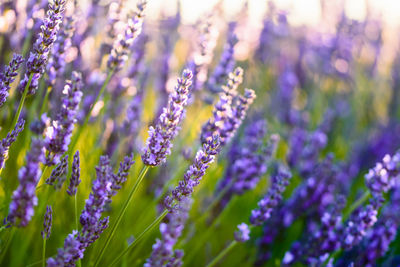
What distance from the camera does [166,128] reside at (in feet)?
4.39

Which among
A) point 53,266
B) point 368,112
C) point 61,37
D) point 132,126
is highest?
point 368,112

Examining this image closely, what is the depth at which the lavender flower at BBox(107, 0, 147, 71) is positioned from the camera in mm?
1667

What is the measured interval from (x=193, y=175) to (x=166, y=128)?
0.58 feet

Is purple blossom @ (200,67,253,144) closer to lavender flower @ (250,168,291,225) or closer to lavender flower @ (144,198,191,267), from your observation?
lavender flower @ (250,168,291,225)

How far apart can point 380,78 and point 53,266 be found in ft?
22.8

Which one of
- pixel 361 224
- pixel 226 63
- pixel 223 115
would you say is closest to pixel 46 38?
pixel 223 115

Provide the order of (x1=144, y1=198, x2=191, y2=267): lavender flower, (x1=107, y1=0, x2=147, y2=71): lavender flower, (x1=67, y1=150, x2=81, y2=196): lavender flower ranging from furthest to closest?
1. (x1=107, y1=0, x2=147, y2=71): lavender flower
2. (x1=67, y1=150, x2=81, y2=196): lavender flower
3. (x1=144, y1=198, x2=191, y2=267): lavender flower

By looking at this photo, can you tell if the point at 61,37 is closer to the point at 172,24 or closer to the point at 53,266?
the point at 53,266

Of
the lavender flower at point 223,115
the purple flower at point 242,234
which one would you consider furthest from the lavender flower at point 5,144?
the purple flower at point 242,234

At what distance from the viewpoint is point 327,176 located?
102 inches

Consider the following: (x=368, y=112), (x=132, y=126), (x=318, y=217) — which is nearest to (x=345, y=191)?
(x=318, y=217)

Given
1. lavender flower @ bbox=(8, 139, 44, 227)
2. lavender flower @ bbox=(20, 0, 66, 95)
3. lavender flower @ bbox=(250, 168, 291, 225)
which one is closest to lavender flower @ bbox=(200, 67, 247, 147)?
lavender flower @ bbox=(250, 168, 291, 225)

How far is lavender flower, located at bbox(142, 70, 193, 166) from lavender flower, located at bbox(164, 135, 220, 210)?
100 millimetres

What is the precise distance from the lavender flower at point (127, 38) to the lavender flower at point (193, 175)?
610mm
